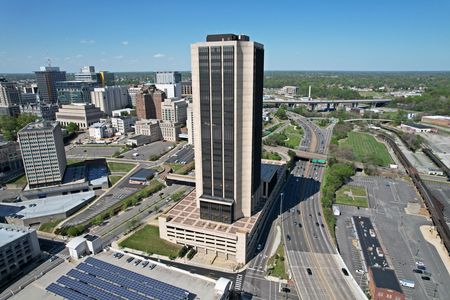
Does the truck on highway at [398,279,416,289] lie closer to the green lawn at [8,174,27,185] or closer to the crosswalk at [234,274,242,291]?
the crosswalk at [234,274,242,291]

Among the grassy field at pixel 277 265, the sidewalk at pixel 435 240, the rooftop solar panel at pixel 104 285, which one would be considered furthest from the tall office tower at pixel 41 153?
the sidewalk at pixel 435 240

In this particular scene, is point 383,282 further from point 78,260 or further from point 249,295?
point 78,260

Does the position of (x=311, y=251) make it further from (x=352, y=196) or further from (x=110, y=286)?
Result: (x=110, y=286)

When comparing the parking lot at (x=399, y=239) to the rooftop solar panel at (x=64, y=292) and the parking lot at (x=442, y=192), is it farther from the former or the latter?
the rooftop solar panel at (x=64, y=292)

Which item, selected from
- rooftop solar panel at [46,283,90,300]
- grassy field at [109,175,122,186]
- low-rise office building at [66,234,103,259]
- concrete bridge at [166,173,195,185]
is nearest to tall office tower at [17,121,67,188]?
grassy field at [109,175,122,186]

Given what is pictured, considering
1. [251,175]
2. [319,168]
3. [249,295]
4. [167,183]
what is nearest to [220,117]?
[251,175]

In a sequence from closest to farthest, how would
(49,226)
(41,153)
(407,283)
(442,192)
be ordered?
(407,283) < (49,226) < (41,153) < (442,192)

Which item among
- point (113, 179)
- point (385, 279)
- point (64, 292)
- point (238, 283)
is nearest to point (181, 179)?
point (113, 179)
